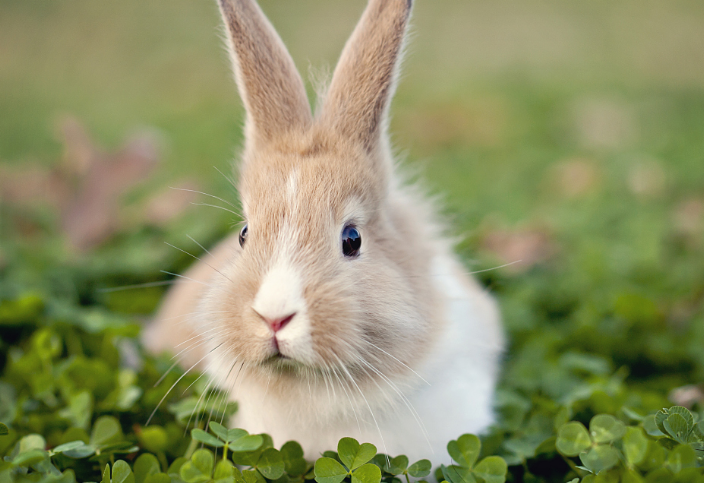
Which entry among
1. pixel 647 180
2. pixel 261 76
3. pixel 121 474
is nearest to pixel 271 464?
pixel 121 474

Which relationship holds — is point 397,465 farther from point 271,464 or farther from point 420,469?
point 271,464

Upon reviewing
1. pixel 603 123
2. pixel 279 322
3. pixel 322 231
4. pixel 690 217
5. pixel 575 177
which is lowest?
pixel 279 322

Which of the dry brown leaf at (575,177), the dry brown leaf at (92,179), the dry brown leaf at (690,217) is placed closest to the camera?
the dry brown leaf at (690,217)

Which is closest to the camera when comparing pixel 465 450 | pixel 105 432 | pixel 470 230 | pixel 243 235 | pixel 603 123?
pixel 465 450

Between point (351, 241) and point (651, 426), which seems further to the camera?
point (351, 241)

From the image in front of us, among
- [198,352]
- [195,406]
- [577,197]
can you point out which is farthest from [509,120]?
[195,406]

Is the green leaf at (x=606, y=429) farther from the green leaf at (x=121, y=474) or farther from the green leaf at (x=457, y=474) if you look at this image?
the green leaf at (x=121, y=474)

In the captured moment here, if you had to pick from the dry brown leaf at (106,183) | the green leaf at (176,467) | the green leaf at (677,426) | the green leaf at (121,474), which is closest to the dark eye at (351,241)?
the green leaf at (176,467)
